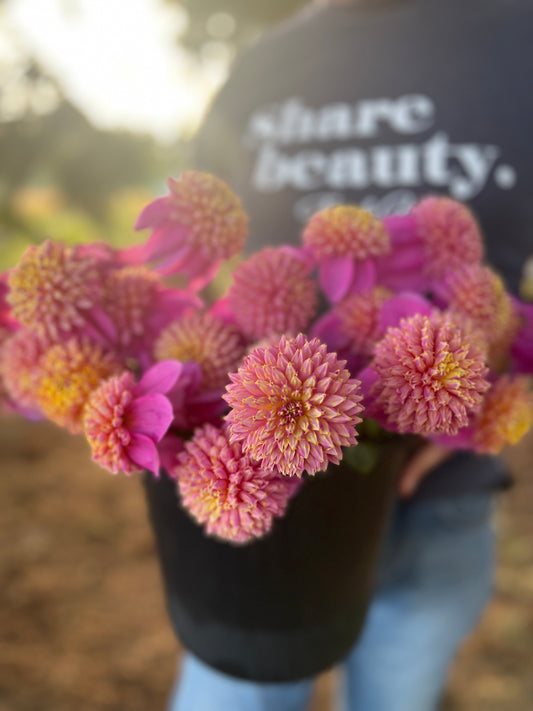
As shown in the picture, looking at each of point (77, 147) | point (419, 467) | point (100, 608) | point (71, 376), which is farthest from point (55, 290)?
point (77, 147)

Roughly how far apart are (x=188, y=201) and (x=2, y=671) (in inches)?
54.1

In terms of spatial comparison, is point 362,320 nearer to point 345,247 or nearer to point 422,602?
point 345,247

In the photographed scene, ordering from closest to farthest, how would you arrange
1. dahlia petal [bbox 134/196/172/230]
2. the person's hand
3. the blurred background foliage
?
dahlia petal [bbox 134/196/172/230] < the person's hand < the blurred background foliage

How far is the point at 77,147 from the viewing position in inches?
75.4

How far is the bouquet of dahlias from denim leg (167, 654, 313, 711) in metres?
0.45

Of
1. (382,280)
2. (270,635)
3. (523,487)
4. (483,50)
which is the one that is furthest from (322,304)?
(523,487)

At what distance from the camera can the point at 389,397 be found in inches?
10.8

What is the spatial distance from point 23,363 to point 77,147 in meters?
1.74

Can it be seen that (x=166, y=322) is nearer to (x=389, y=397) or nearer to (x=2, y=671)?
(x=389, y=397)

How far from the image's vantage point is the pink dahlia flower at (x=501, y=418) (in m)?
0.39

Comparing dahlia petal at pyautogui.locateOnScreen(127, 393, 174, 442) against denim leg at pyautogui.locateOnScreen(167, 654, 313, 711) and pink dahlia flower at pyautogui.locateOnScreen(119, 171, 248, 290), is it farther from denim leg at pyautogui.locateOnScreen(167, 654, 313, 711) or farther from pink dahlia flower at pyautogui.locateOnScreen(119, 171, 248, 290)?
denim leg at pyautogui.locateOnScreen(167, 654, 313, 711)

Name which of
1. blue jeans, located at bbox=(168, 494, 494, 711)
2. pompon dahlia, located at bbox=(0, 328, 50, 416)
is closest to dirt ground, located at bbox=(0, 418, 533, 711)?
blue jeans, located at bbox=(168, 494, 494, 711)

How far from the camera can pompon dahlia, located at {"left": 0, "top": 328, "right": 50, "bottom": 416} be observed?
0.37 m

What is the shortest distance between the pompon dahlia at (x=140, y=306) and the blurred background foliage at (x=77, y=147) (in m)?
1.38
